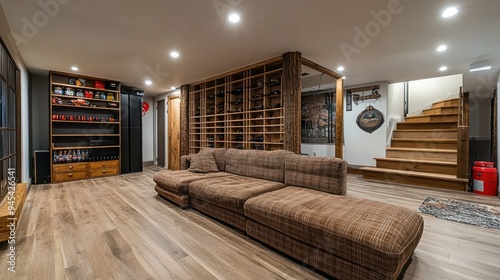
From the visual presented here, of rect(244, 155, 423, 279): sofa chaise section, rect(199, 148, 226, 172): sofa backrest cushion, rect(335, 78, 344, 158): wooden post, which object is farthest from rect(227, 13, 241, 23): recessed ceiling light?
rect(335, 78, 344, 158): wooden post

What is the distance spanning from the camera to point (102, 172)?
564 cm

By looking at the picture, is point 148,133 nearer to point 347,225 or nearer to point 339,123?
point 339,123

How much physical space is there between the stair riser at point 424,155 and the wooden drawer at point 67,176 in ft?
25.2

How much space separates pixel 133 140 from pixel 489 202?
25.6 ft

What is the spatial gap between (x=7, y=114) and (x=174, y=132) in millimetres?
3885

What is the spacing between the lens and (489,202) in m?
3.58

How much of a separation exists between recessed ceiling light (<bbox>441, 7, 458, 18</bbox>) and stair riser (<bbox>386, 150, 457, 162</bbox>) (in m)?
3.68

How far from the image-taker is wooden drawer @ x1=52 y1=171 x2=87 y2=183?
498cm

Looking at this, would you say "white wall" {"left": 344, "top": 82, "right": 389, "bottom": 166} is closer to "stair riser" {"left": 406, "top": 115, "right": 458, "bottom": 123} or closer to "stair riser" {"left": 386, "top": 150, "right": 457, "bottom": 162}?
"stair riser" {"left": 386, "top": 150, "right": 457, "bottom": 162}

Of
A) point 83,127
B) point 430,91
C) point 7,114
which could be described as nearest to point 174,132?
point 83,127

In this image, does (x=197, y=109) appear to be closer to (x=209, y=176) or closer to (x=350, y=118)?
(x=209, y=176)

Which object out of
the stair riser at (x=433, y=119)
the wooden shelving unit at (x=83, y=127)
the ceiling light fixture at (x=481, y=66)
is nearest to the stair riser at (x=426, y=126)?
the stair riser at (x=433, y=119)

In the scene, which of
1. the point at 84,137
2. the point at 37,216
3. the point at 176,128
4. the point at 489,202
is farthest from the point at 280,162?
the point at 84,137

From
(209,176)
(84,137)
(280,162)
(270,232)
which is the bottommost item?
(270,232)
